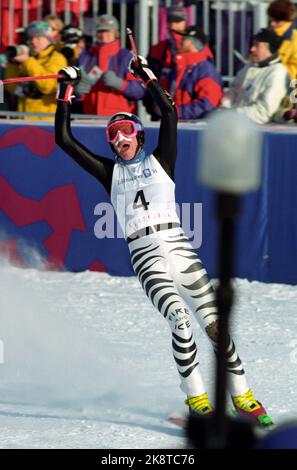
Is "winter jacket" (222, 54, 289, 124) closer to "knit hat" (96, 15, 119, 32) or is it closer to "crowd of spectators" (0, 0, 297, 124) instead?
"crowd of spectators" (0, 0, 297, 124)

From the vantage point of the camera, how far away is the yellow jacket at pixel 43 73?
395 inches

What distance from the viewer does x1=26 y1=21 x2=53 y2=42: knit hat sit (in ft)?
33.4

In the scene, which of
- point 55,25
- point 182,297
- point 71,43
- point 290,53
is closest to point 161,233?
point 182,297

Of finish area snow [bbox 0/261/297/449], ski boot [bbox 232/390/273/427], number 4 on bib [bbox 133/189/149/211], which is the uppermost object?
number 4 on bib [bbox 133/189/149/211]

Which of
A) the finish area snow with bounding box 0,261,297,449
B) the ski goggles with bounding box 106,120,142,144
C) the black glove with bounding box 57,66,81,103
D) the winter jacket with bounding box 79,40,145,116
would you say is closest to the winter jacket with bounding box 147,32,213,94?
the winter jacket with bounding box 79,40,145,116

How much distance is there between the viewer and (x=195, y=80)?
9.48m

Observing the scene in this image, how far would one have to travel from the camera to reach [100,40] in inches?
386

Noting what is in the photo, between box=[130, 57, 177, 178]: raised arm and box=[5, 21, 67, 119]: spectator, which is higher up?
box=[130, 57, 177, 178]: raised arm

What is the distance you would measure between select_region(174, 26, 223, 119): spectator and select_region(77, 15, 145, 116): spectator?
0.42 metres

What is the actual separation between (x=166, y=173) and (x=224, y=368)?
4.03 meters

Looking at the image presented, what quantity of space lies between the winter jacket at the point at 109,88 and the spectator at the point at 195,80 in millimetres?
399

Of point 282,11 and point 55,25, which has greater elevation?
point 282,11

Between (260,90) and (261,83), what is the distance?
0.06 meters

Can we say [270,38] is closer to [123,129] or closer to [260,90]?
[260,90]
